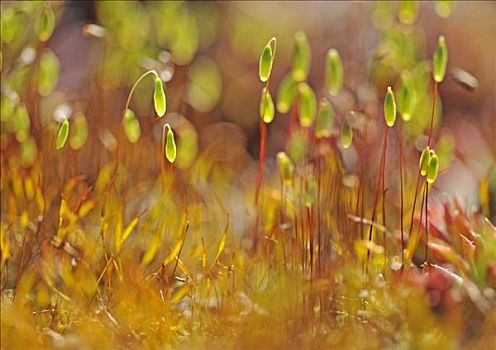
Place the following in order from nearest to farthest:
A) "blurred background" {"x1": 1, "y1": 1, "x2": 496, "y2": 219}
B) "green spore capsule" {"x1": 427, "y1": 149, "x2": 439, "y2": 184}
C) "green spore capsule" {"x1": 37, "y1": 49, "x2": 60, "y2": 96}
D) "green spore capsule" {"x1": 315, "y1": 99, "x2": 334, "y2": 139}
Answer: "green spore capsule" {"x1": 427, "y1": 149, "x2": 439, "y2": 184}, "green spore capsule" {"x1": 315, "y1": 99, "x2": 334, "y2": 139}, "green spore capsule" {"x1": 37, "y1": 49, "x2": 60, "y2": 96}, "blurred background" {"x1": 1, "y1": 1, "x2": 496, "y2": 219}

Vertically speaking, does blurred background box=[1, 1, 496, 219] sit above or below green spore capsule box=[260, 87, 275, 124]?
below

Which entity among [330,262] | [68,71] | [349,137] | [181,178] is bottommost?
[68,71]

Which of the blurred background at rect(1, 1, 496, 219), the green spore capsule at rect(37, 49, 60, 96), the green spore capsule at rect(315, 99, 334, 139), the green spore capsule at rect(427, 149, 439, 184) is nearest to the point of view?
the green spore capsule at rect(427, 149, 439, 184)

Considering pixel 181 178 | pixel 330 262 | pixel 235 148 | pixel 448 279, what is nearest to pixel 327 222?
pixel 330 262

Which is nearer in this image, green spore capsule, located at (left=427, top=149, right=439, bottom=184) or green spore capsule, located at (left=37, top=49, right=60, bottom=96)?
green spore capsule, located at (left=427, top=149, right=439, bottom=184)

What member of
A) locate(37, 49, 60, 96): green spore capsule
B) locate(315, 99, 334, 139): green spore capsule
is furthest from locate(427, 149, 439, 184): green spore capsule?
locate(37, 49, 60, 96): green spore capsule

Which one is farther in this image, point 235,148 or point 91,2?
point 91,2

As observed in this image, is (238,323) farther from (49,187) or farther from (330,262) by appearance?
(49,187)

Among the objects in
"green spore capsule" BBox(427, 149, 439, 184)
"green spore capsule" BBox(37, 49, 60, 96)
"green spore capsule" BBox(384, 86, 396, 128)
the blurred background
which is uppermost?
"green spore capsule" BBox(384, 86, 396, 128)

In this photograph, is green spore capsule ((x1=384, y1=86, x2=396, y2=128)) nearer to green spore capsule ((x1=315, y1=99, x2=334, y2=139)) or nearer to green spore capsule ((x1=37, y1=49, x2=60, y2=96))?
green spore capsule ((x1=315, y1=99, x2=334, y2=139))
